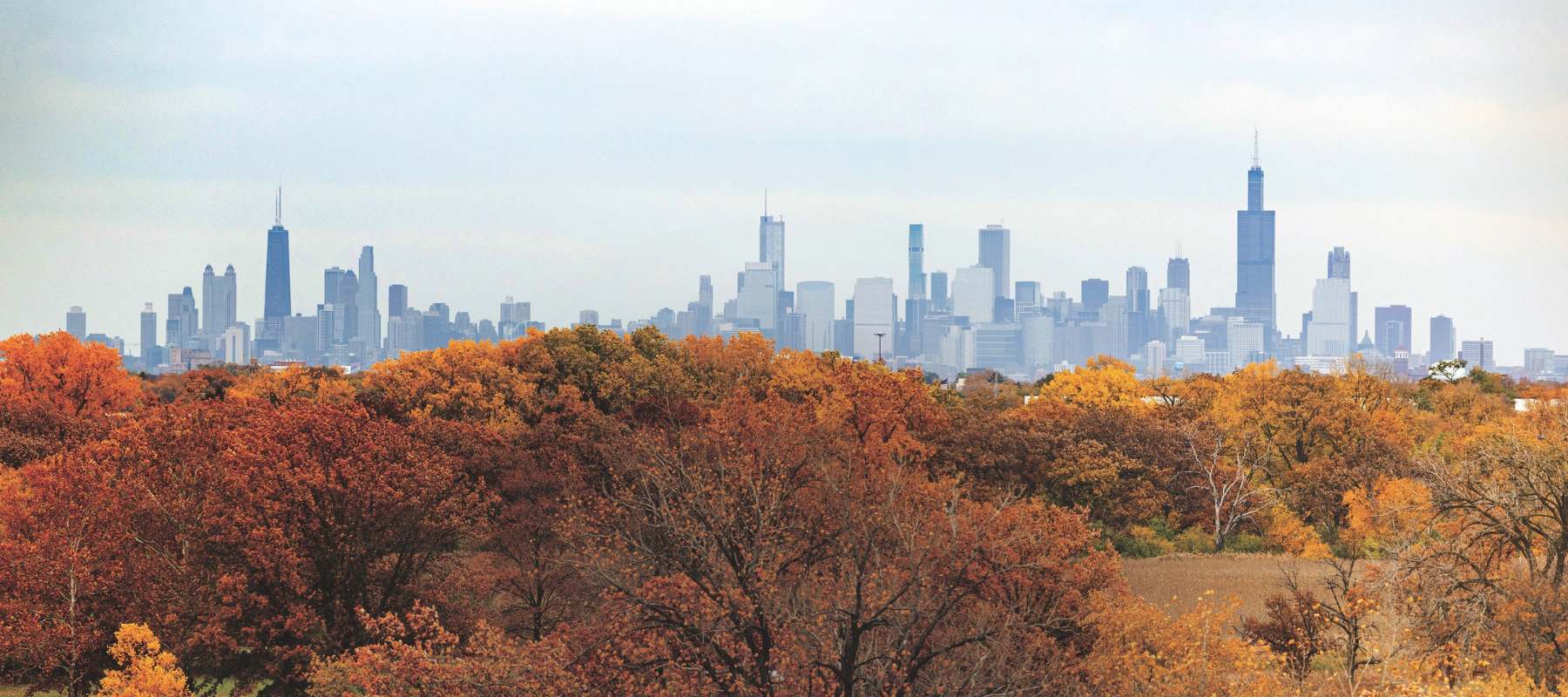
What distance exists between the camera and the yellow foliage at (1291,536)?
144 feet

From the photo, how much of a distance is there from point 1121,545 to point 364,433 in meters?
32.1

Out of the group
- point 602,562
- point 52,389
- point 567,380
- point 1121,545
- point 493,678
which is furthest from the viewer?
point 52,389

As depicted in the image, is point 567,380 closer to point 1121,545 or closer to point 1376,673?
point 1121,545

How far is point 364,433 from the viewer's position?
27938 millimetres

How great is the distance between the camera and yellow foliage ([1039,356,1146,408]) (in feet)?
210

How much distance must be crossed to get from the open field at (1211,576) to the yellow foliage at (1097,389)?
18.9 metres

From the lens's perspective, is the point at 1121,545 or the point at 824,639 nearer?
the point at 824,639

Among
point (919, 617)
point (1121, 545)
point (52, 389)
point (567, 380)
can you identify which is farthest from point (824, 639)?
point (52, 389)

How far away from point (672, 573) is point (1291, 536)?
34114 mm

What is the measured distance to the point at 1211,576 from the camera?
4053cm

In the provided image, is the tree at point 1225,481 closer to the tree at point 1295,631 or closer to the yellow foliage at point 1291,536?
the yellow foliage at point 1291,536

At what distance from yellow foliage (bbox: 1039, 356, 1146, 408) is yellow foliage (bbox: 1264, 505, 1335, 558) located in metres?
14.5

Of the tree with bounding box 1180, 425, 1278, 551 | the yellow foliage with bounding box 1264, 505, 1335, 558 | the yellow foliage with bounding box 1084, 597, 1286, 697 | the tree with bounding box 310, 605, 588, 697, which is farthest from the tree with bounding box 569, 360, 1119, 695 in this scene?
the tree with bounding box 1180, 425, 1278, 551

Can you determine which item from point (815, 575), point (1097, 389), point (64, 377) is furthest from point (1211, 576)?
point (64, 377)
